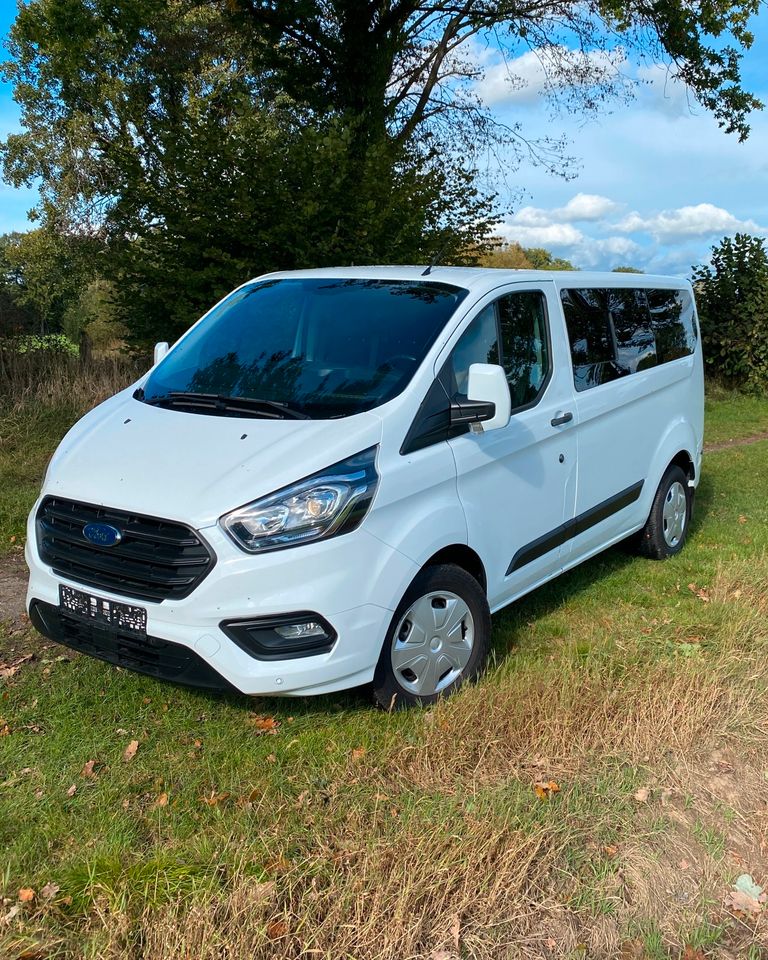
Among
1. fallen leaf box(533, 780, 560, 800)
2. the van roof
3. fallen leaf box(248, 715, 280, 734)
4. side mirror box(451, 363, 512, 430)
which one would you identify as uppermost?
the van roof

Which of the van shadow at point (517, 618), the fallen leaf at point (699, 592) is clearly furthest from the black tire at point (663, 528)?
the fallen leaf at point (699, 592)

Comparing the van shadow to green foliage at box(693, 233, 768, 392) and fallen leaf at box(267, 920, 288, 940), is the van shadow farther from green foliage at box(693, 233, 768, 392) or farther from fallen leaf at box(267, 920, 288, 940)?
green foliage at box(693, 233, 768, 392)

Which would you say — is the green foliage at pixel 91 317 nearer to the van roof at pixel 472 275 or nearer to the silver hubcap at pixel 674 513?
the silver hubcap at pixel 674 513

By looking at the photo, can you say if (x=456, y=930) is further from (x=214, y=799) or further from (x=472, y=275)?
(x=472, y=275)

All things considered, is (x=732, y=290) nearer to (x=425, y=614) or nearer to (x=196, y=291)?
(x=196, y=291)

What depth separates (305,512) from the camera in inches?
133

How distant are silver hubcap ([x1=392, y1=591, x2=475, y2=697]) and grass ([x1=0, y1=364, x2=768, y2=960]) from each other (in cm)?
14

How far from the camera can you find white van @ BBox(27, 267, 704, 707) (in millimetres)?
3363

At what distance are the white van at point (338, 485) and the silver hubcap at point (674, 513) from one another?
1.10 metres

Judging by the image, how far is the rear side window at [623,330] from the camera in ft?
16.9

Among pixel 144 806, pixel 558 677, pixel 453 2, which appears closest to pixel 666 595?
pixel 558 677

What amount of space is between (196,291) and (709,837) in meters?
9.12

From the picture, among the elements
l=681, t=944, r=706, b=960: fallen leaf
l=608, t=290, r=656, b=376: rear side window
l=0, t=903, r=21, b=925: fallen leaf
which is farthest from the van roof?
l=0, t=903, r=21, b=925: fallen leaf

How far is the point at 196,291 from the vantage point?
1077cm
